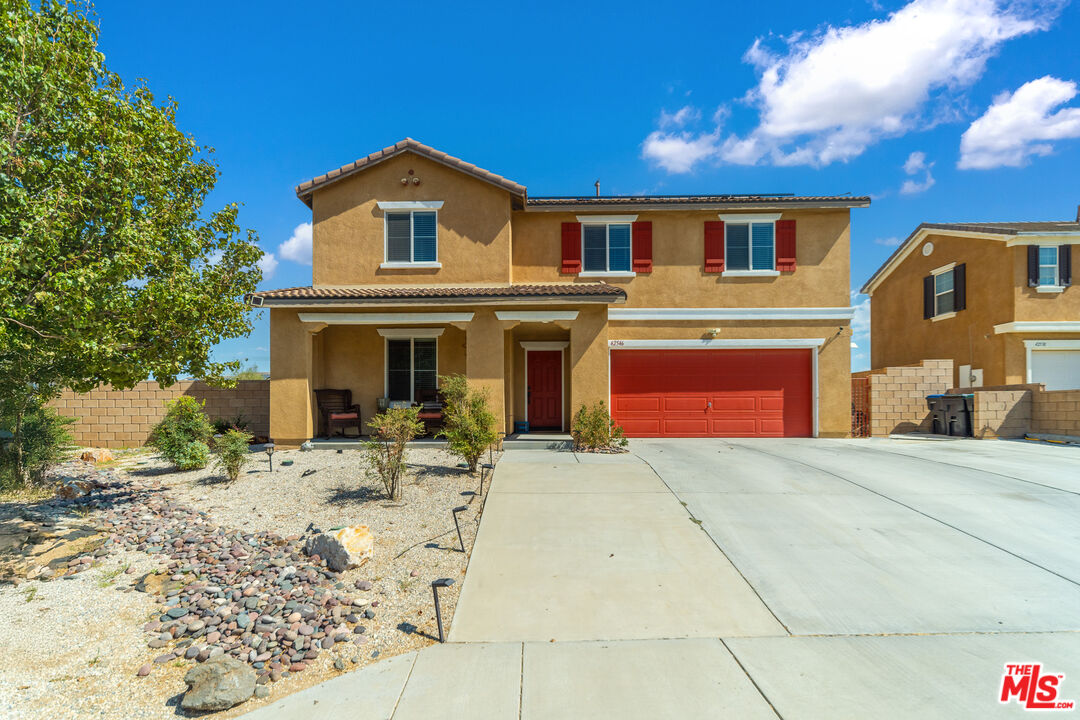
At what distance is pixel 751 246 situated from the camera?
14.2 meters

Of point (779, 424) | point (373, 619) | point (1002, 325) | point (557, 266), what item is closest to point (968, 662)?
point (373, 619)

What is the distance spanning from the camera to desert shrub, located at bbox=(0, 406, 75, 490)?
28.4ft

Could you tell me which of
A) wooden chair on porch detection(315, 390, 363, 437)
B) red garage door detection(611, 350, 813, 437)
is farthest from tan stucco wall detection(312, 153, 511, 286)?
red garage door detection(611, 350, 813, 437)

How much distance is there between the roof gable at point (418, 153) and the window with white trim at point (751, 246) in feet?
19.6

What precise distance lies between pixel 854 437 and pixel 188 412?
16.6 meters

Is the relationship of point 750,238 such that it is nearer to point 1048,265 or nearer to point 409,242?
point 409,242

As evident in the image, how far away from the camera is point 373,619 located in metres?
4.64

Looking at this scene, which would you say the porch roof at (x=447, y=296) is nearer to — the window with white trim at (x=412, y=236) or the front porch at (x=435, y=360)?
the front porch at (x=435, y=360)

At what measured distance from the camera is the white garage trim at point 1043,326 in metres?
15.2

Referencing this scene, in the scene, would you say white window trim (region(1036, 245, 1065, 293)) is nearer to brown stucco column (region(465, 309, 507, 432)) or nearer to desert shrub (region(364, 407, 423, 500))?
brown stucco column (region(465, 309, 507, 432))

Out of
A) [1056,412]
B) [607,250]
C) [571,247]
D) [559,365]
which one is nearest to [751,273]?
[607,250]

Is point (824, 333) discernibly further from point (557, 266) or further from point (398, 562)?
point (398, 562)

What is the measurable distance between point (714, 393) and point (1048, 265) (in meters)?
11.5

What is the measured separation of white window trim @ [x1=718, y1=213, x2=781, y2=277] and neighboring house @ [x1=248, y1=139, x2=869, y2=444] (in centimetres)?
4
